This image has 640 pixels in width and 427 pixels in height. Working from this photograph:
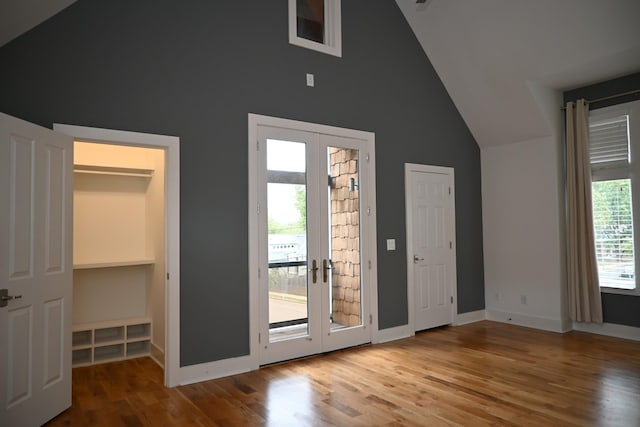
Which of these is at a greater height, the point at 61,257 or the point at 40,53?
the point at 40,53

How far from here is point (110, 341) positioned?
4648 mm

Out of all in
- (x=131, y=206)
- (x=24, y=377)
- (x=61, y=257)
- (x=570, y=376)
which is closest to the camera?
(x=24, y=377)

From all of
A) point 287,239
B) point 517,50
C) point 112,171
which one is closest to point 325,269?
point 287,239

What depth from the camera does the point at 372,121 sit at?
5.44 meters

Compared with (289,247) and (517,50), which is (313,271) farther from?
(517,50)

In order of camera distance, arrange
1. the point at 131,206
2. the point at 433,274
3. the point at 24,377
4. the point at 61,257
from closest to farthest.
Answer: the point at 24,377, the point at 61,257, the point at 131,206, the point at 433,274

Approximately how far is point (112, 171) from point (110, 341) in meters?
1.81

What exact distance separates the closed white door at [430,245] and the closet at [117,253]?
123 inches

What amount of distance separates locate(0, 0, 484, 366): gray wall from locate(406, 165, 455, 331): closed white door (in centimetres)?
23

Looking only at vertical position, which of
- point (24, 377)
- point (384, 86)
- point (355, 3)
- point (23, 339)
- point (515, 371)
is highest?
point (355, 3)

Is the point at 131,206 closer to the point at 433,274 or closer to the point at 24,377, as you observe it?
the point at 24,377

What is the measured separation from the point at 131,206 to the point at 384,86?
11.2ft

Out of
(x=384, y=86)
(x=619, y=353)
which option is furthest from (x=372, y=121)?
(x=619, y=353)

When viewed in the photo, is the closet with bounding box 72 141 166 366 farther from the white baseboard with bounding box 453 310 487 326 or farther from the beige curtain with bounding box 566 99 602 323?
the beige curtain with bounding box 566 99 602 323
